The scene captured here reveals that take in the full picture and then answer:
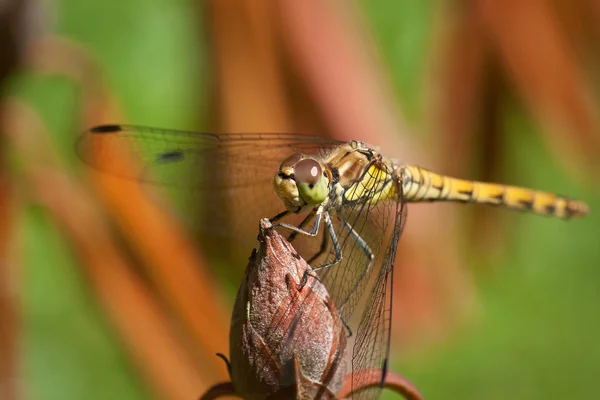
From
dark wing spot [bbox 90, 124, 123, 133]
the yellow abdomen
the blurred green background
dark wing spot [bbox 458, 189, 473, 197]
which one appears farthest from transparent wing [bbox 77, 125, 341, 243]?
the blurred green background

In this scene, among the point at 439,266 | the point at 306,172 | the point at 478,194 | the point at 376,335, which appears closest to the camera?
the point at 376,335

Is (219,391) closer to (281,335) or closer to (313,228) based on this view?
(281,335)

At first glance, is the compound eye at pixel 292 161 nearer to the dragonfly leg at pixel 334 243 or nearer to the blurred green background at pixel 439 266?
the dragonfly leg at pixel 334 243

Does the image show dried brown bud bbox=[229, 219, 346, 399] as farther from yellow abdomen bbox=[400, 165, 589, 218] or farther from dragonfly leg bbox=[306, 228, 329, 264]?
yellow abdomen bbox=[400, 165, 589, 218]

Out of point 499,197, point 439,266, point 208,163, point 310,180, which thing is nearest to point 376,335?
point 310,180

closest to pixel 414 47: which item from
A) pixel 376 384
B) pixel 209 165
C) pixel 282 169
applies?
pixel 209 165

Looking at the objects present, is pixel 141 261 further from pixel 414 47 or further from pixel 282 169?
pixel 414 47

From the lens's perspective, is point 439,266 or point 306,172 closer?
point 306,172
